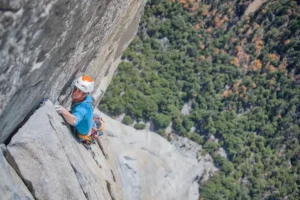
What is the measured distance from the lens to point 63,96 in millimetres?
8852

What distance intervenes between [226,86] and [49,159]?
3430 centimetres

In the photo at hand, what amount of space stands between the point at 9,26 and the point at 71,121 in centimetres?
359

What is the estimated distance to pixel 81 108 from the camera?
24.6ft

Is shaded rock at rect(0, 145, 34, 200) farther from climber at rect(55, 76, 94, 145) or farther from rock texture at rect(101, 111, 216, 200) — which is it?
rock texture at rect(101, 111, 216, 200)

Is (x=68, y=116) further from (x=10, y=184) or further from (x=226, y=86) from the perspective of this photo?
(x=226, y=86)

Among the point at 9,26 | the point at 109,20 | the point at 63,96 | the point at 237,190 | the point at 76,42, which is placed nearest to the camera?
the point at 9,26

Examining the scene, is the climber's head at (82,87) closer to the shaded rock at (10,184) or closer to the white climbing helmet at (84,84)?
the white climbing helmet at (84,84)

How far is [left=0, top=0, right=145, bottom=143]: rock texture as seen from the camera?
413cm

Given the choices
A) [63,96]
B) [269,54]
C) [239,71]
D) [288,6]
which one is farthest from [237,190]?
[63,96]

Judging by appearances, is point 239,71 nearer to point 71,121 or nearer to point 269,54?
point 269,54

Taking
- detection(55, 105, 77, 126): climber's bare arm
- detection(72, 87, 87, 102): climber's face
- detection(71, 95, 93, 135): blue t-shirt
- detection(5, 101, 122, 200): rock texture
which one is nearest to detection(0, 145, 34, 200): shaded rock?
detection(5, 101, 122, 200): rock texture

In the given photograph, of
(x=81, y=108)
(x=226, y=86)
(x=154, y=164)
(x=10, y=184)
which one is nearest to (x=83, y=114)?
(x=81, y=108)

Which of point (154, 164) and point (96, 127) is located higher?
point (96, 127)

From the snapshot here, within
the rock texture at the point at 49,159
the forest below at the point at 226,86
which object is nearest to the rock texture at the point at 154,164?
the forest below at the point at 226,86
